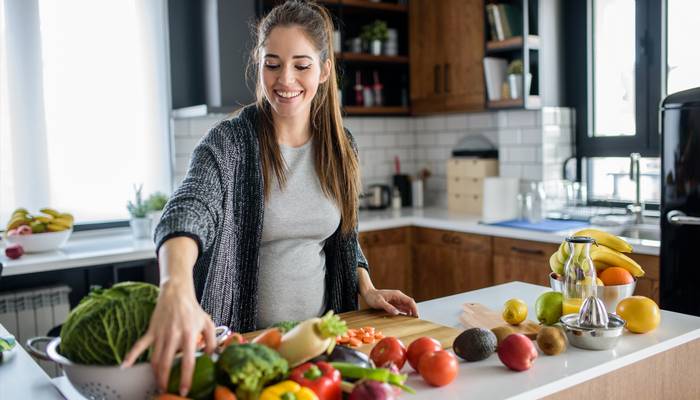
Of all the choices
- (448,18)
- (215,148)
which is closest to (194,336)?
(215,148)

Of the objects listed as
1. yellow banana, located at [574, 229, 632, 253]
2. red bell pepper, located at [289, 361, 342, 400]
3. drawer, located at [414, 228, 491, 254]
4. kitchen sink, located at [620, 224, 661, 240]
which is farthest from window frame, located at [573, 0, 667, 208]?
A: red bell pepper, located at [289, 361, 342, 400]

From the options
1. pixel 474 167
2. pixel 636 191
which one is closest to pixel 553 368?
pixel 636 191

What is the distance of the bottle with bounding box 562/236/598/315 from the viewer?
1.63m

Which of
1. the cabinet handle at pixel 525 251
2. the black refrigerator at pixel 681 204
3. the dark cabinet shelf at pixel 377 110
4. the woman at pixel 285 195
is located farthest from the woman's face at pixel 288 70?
the dark cabinet shelf at pixel 377 110

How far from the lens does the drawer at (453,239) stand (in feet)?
12.4

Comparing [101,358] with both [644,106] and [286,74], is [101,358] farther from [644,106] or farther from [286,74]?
[644,106]

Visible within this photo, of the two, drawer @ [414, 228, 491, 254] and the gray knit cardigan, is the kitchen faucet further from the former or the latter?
the gray knit cardigan

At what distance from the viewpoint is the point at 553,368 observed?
142 cm

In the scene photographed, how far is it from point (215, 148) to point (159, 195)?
198cm

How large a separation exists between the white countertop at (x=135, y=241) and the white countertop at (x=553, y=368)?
1.33 m

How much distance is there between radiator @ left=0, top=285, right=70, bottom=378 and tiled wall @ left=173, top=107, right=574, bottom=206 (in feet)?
3.33

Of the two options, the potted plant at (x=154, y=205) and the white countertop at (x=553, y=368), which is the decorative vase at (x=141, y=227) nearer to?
the potted plant at (x=154, y=205)

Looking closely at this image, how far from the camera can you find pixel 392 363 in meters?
1.33

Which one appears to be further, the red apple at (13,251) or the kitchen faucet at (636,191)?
the kitchen faucet at (636,191)
